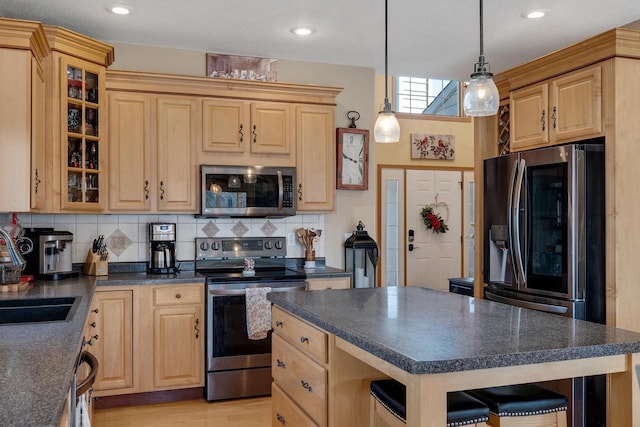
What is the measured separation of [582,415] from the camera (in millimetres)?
3160

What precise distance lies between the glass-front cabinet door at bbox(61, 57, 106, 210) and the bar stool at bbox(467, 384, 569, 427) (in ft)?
9.49

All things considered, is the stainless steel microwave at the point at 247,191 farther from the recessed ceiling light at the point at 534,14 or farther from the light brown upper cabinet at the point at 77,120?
the recessed ceiling light at the point at 534,14

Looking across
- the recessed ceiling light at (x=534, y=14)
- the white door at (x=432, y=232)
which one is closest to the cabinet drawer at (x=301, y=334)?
the recessed ceiling light at (x=534, y=14)

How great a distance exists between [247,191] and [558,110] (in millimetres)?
2226

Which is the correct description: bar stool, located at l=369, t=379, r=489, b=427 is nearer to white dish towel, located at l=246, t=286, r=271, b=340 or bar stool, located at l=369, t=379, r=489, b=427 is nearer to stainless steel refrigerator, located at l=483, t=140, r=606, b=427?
stainless steel refrigerator, located at l=483, t=140, r=606, b=427

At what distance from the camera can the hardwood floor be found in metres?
3.68

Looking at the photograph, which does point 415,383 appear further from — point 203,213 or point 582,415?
point 203,213

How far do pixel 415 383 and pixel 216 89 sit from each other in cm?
322

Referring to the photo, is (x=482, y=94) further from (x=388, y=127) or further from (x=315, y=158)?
(x=315, y=158)

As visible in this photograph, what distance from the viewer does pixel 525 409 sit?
6.57ft

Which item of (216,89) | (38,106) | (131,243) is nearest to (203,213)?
(131,243)

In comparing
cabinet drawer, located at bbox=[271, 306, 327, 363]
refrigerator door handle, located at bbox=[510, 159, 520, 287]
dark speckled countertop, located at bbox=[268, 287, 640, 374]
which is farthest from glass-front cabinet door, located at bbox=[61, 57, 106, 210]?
refrigerator door handle, located at bbox=[510, 159, 520, 287]

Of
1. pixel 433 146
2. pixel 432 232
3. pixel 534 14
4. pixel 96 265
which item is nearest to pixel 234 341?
pixel 96 265

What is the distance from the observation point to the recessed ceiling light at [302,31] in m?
4.11
